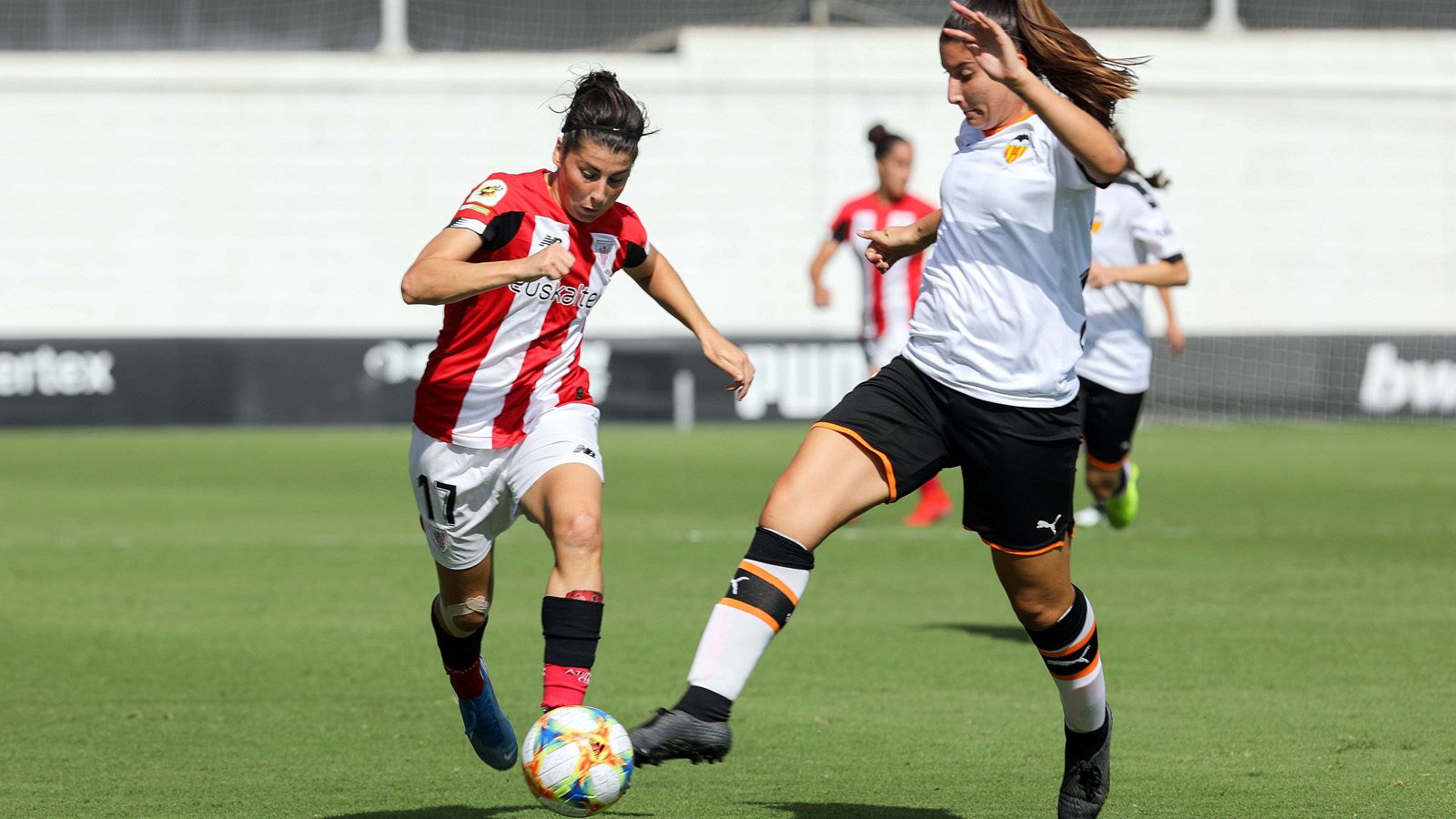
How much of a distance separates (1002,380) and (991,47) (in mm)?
838

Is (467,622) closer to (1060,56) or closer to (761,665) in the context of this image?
(761,665)

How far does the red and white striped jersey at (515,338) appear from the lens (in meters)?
5.09

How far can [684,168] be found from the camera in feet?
76.8

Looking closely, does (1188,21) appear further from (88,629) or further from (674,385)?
(88,629)

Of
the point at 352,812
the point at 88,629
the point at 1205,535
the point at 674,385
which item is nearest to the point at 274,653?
the point at 88,629

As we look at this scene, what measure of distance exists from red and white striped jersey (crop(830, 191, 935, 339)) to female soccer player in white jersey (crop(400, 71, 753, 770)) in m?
6.78

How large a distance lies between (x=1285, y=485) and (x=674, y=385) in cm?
834

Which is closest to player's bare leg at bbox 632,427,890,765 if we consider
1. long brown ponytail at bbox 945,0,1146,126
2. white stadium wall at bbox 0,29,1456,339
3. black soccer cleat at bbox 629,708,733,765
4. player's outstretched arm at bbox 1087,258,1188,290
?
black soccer cleat at bbox 629,708,733,765

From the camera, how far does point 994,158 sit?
4.61 meters

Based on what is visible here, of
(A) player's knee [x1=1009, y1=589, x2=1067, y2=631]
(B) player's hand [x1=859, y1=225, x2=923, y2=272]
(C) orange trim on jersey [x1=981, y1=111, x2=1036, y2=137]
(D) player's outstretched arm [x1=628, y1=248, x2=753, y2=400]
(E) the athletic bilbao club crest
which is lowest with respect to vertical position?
(A) player's knee [x1=1009, y1=589, x2=1067, y2=631]

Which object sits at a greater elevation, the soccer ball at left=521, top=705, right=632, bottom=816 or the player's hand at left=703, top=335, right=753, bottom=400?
the player's hand at left=703, top=335, right=753, bottom=400

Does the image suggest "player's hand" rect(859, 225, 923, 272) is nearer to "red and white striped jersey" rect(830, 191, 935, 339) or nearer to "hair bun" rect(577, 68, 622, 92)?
"hair bun" rect(577, 68, 622, 92)

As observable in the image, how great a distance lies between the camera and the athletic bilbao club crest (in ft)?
15.0

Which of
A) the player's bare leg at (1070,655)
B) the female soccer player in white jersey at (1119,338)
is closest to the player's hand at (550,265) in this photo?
the player's bare leg at (1070,655)
